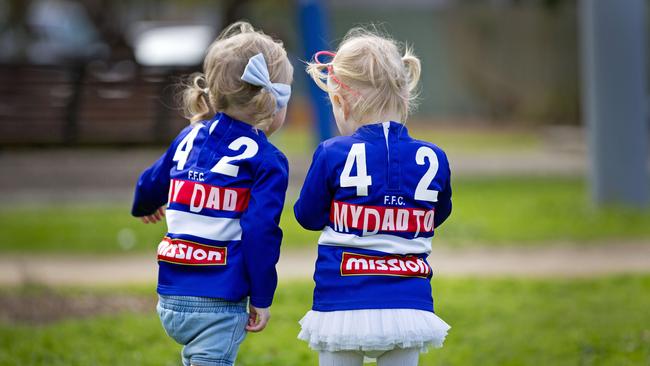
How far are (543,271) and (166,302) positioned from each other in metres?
4.94

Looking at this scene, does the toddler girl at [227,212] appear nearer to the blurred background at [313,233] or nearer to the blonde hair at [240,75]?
the blonde hair at [240,75]

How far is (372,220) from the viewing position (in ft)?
11.4

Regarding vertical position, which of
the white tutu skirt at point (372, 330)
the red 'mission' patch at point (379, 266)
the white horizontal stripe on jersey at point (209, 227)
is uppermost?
the white horizontal stripe on jersey at point (209, 227)

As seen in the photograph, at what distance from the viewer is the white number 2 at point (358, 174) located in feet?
11.5

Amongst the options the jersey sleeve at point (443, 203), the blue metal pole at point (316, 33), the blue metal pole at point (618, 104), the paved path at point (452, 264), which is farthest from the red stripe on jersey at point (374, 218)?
the blue metal pole at point (316, 33)

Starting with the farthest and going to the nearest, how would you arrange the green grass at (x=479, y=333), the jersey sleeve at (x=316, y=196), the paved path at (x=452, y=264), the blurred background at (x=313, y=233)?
the paved path at (x=452, y=264) → the blurred background at (x=313, y=233) → the green grass at (x=479, y=333) → the jersey sleeve at (x=316, y=196)

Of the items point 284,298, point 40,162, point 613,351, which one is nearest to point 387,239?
point 613,351

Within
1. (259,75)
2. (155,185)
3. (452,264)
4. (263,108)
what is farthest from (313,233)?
(259,75)

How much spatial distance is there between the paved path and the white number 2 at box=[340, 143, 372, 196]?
4.56 m

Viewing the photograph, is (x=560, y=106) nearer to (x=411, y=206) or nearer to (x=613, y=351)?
(x=613, y=351)

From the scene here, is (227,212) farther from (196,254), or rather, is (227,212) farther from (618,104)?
(618,104)

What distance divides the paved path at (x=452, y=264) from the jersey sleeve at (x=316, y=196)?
4459mm

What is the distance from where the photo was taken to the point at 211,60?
375cm

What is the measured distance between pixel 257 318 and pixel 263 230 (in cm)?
33
